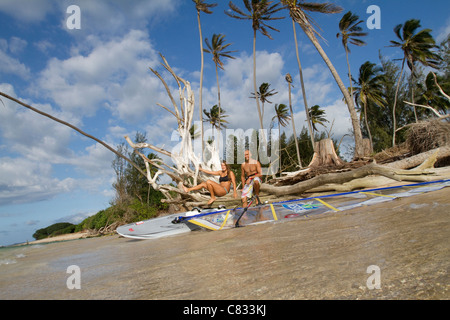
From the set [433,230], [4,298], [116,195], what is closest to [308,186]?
[433,230]

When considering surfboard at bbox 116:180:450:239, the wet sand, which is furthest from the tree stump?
the wet sand

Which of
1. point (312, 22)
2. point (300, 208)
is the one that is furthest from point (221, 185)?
point (312, 22)

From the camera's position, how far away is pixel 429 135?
9844mm

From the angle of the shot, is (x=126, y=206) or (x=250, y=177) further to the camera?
(x=126, y=206)

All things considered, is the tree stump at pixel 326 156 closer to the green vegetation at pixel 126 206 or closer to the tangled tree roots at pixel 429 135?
the tangled tree roots at pixel 429 135

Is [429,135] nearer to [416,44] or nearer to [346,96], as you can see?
[346,96]

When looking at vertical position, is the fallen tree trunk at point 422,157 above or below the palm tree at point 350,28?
below

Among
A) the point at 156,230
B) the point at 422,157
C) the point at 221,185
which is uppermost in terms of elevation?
the point at 422,157

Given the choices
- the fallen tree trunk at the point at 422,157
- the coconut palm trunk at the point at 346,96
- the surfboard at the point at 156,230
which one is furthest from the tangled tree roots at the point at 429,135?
the surfboard at the point at 156,230

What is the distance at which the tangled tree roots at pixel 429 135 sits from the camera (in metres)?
9.59

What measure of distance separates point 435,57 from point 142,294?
1129 inches

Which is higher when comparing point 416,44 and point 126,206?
point 416,44

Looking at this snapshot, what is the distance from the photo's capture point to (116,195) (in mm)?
19078
